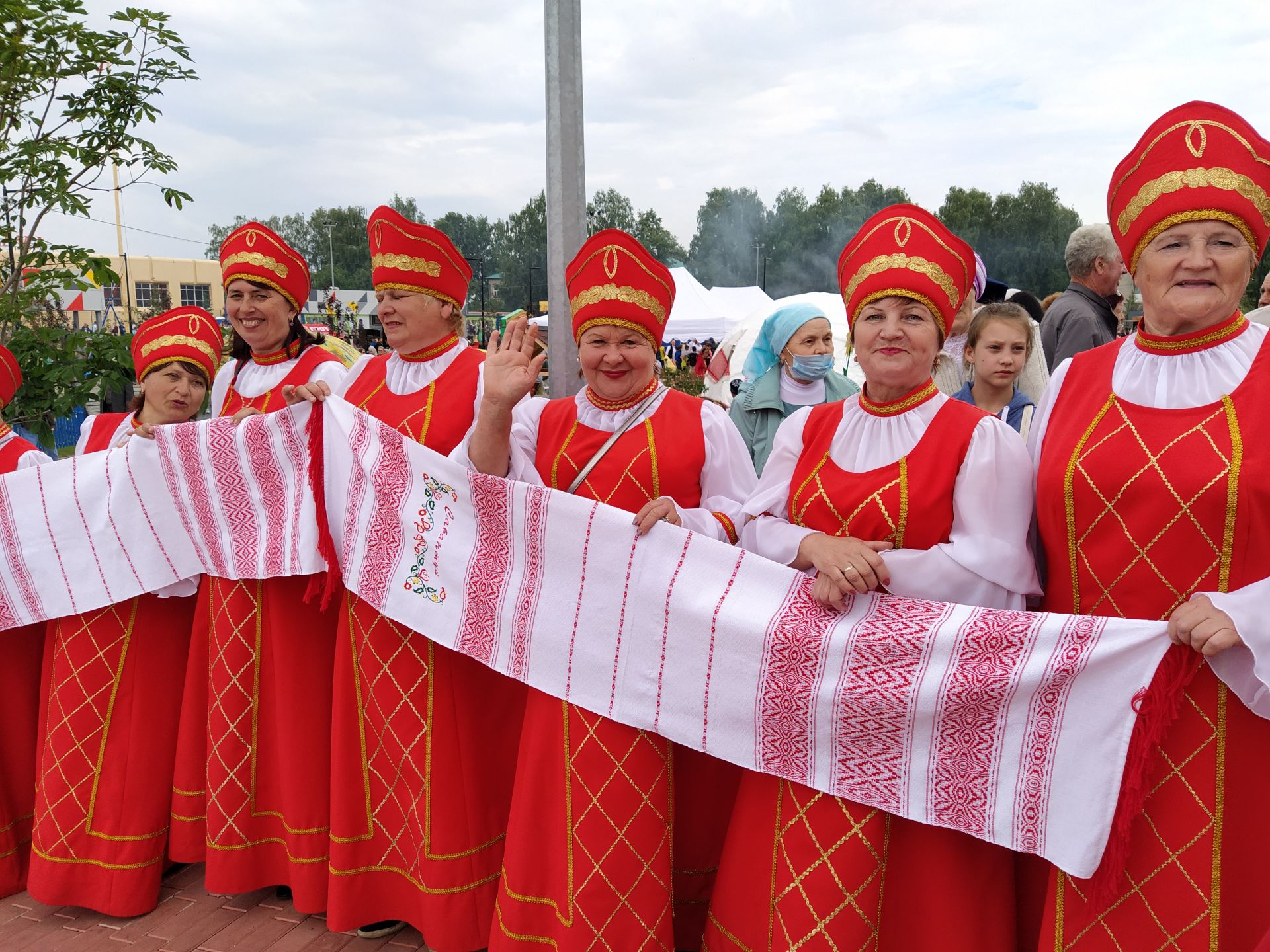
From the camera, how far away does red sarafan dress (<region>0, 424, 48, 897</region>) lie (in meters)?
3.73

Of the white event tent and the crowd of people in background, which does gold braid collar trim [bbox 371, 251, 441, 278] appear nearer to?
the crowd of people in background

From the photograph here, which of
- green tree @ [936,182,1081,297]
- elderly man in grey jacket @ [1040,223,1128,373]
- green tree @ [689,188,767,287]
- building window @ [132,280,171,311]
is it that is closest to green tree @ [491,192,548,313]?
green tree @ [689,188,767,287]

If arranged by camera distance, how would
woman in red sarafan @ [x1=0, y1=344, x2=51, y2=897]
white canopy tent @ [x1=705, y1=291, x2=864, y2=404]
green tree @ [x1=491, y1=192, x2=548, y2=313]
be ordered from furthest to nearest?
green tree @ [x1=491, y1=192, x2=548, y2=313]
white canopy tent @ [x1=705, y1=291, x2=864, y2=404]
woman in red sarafan @ [x1=0, y1=344, x2=51, y2=897]

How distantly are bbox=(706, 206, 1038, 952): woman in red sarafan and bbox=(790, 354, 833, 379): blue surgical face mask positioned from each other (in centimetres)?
176

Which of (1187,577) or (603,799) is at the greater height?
(1187,577)

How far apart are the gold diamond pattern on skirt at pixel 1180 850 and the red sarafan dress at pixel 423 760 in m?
1.87

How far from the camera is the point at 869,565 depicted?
87.0 inches

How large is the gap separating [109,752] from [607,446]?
228cm

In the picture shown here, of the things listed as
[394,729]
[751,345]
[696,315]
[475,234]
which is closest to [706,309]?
[696,315]

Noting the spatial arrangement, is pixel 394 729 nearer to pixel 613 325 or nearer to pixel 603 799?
pixel 603 799

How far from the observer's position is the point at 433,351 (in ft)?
10.8

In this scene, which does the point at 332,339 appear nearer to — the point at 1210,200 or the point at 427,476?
the point at 427,476

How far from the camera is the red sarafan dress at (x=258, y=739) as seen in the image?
3.34 m

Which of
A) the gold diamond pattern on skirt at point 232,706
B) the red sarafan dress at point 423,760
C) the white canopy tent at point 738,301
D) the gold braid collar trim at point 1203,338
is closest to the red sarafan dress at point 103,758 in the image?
the gold diamond pattern on skirt at point 232,706
